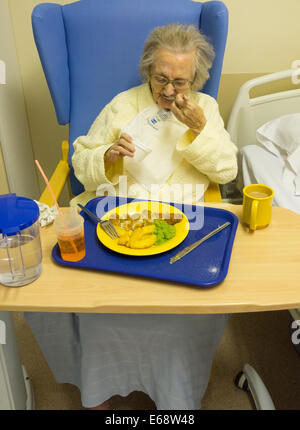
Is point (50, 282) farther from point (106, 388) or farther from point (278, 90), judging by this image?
point (278, 90)

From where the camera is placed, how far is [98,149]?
1.51 metres

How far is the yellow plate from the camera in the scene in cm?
103

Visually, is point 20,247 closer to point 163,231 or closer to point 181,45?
point 163,231

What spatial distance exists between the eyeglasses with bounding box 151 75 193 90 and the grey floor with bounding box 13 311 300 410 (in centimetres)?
116

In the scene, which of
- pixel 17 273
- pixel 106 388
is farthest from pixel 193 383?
pixel 17 273

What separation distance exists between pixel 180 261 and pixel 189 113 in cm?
64

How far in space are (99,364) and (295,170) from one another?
46.3 inches

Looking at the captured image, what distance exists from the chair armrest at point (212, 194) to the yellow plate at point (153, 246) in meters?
0.37

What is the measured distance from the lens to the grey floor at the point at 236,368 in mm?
1658

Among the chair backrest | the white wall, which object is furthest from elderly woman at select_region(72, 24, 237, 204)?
the white wall

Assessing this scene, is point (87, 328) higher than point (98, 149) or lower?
lower

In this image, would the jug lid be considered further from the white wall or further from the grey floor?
the white wall

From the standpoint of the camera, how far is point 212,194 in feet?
5.21
